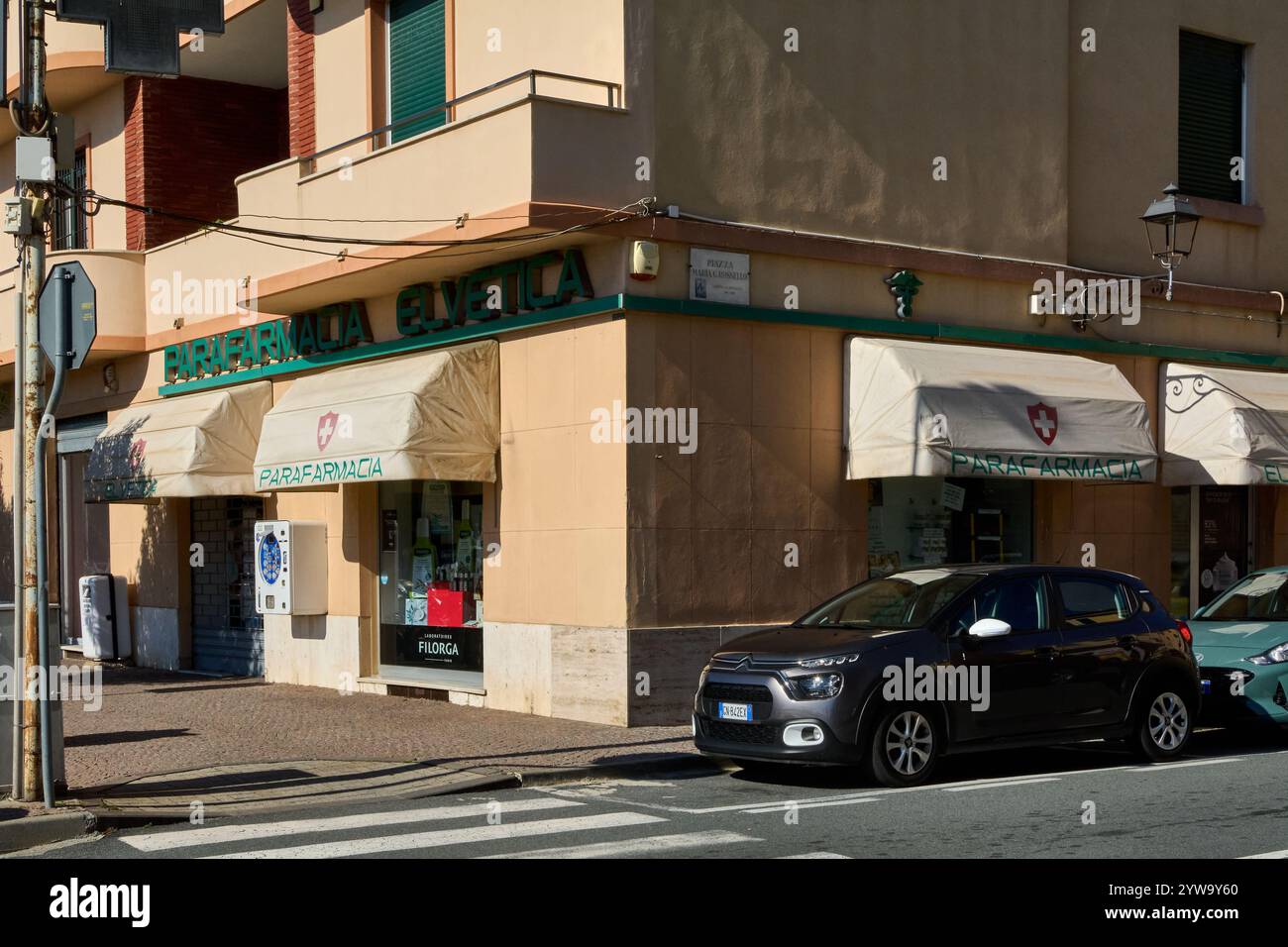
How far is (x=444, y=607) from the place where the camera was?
55.3 ft

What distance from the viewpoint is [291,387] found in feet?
59.9

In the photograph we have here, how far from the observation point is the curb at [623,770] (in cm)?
1164

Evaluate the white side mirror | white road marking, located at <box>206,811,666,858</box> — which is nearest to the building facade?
the white side mirror

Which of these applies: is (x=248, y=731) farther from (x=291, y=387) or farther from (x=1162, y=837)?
(x=1162, y=837)

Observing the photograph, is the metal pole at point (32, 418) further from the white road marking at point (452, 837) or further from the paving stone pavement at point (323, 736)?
the white road marking at point (452, 837)

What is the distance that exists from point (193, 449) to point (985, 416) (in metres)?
9.19

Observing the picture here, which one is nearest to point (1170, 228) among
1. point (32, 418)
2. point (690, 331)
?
point (690, 331)

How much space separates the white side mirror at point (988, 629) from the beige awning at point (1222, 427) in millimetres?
7173

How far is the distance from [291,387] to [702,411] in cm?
574
